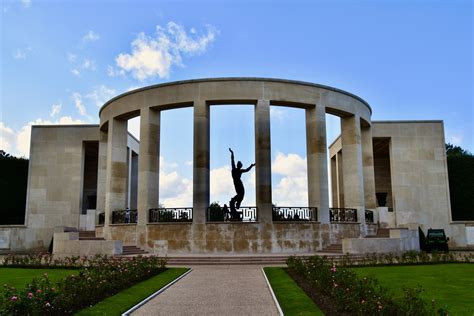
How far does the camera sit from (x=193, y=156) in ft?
77.7

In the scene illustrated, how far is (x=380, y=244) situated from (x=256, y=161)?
770cm

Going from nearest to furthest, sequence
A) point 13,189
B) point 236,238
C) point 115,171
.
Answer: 1. point 236,238
2. point 115,171
3. point 13,189

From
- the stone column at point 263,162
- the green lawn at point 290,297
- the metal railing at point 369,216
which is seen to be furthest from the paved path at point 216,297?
the metal railing at point 369,216

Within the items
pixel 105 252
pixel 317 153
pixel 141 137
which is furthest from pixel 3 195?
pixel 317 153

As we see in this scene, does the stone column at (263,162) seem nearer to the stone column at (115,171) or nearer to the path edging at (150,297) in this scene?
the path edging at (150,297)

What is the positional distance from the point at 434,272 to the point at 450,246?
19.8 meters

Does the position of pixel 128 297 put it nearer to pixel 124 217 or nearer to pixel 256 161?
pixel 256 161

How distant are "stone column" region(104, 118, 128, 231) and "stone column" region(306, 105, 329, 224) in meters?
11.6

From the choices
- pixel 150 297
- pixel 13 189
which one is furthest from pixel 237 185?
pixel 13 189

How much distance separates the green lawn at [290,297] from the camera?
8555mm

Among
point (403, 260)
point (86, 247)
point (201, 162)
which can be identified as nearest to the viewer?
point (403, 260)

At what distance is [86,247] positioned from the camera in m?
20.5

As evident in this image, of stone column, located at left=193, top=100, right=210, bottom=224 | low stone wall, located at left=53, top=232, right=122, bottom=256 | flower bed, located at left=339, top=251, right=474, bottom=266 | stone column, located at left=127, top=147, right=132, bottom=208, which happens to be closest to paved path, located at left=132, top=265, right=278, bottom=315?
flower bed, located at left=339, top=251, right=474, bottom=266

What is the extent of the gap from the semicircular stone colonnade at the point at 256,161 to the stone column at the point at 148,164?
0.06 m
